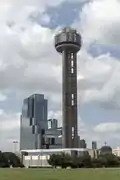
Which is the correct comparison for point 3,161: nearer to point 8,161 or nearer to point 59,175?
point 8,161

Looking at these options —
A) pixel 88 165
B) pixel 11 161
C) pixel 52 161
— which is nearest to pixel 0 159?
pixel 11 161

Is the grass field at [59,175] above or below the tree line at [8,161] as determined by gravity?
below

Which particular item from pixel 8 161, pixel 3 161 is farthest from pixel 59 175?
pixel 8 161

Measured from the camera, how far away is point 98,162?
565 feet

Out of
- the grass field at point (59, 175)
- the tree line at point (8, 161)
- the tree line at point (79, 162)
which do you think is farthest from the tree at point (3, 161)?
the grass field at point (59, 175)

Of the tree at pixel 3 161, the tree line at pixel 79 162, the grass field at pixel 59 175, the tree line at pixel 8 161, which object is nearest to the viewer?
the grass field at pixel 59 175

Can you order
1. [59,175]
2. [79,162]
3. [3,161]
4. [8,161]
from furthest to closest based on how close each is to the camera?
[8,161] < [3,161] < [79,162] < [59,175]

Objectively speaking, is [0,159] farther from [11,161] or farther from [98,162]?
[98,162]

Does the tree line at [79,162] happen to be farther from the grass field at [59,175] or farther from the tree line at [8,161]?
the grass field at [59,175]

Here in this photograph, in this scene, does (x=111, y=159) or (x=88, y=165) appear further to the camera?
(x=111, y=159)

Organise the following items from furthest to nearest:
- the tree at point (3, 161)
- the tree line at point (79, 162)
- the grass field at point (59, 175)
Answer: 1. the tree at point (3, 161)
2. the tree line at point (79, 162)
3. the grass field at point (59, 175)

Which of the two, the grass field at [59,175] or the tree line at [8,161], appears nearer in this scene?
the grass field at [59,175]

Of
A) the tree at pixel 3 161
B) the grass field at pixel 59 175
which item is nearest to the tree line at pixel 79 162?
the tree at pixel 3 161

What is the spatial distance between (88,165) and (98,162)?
10.5 metres
